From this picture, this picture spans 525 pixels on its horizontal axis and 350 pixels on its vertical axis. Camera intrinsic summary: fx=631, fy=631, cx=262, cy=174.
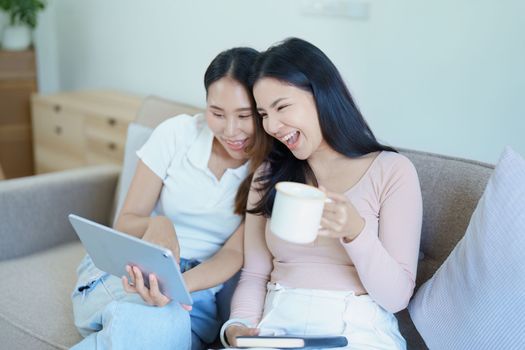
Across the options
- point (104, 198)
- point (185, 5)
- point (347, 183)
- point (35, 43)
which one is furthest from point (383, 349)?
point (35, 43)

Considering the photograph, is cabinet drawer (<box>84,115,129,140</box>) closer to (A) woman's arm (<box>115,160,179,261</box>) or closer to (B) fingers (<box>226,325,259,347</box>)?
(A) woman's arm (<box>115,160,179,261</box>)

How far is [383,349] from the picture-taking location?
4.10 feet

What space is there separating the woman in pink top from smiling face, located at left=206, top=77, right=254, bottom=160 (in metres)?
0.10

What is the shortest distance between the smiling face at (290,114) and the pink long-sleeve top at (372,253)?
0.14 meters

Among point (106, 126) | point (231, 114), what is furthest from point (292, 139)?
point (106, 126)

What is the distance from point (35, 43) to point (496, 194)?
10.2 feet

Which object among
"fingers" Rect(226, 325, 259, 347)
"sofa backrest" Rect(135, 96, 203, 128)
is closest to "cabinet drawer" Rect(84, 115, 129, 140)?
"sofa backrest" Rect(135, 96, 203, 128)

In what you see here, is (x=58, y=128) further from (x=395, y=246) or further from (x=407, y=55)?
(x=395, y=246)

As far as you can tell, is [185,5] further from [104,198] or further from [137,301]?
[137,301]

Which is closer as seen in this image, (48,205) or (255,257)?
(255,257)

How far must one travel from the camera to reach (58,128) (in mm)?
2918

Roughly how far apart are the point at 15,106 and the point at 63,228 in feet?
4.72

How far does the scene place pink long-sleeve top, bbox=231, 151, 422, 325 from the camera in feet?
3.95

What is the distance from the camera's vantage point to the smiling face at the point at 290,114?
1.30m
